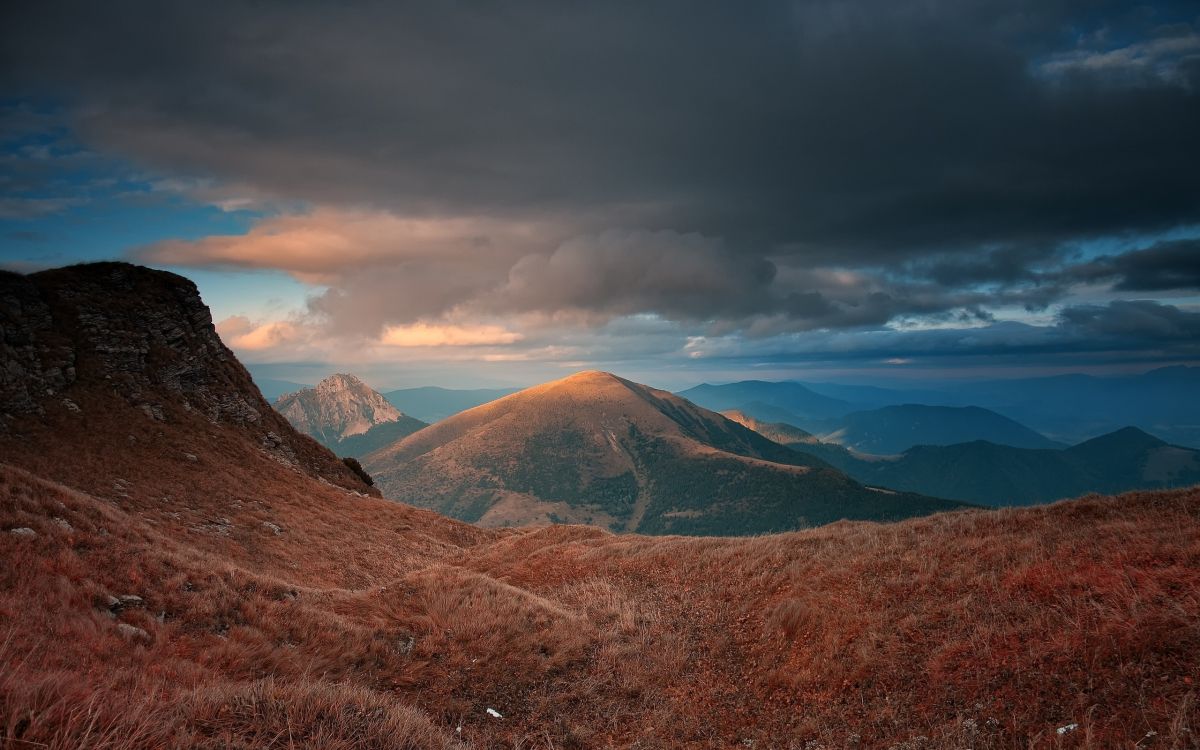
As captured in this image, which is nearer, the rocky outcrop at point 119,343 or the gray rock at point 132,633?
the gray rock at point 132,633

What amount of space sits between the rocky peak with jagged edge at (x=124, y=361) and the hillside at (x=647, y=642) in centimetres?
2013

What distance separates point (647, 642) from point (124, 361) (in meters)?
46.1

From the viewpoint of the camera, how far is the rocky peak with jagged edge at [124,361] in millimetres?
33156

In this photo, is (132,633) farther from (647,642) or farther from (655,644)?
(655,644)

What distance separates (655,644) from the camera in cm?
1373

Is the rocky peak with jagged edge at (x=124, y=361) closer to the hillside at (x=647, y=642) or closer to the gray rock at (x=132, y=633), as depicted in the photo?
the hillside at (x=647, y=642)

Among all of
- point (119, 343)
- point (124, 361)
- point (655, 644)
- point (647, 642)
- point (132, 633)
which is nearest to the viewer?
point (132, 633)

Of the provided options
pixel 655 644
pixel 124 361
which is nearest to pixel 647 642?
pixel 655 644

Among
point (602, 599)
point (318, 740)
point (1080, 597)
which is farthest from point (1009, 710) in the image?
point (602, 599)

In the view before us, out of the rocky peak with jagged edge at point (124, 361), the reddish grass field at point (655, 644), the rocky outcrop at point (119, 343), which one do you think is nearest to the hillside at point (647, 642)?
the reddish grass field at point (655, 644)

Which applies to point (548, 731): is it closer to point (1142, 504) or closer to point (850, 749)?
point (850, 749)

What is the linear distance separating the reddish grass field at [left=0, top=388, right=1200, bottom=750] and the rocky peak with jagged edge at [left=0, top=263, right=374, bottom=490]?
24.0 metres

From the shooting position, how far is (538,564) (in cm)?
2509

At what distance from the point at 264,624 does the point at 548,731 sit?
7236mm
